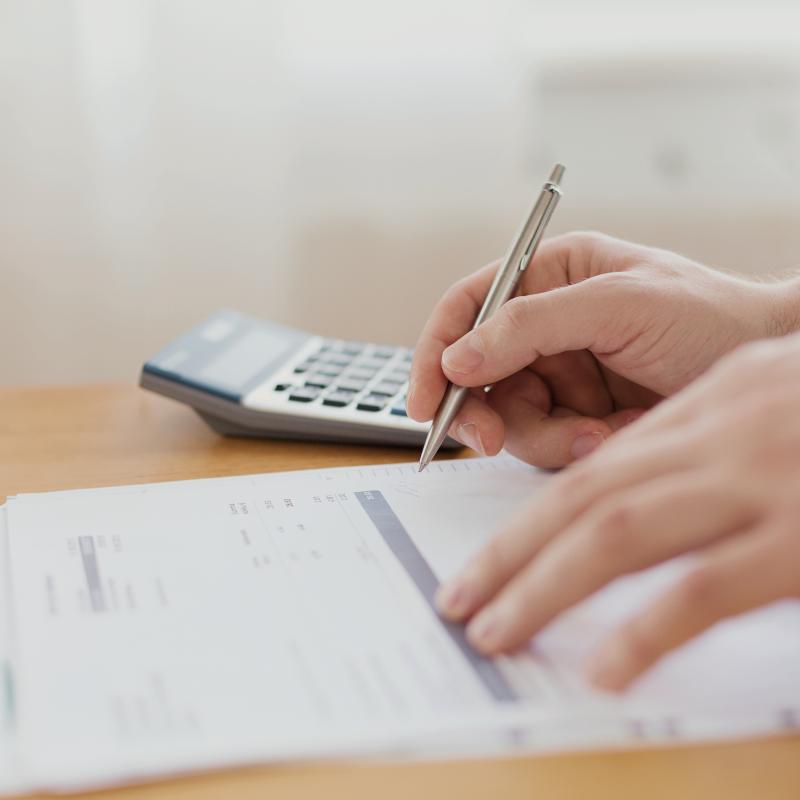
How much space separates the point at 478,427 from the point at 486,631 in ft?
0.83

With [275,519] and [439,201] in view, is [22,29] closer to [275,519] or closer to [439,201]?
[439,201]

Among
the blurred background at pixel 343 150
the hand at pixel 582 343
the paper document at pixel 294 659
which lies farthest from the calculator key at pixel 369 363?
the blurred background at pixel 343 150

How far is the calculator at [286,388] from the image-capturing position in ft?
2.27

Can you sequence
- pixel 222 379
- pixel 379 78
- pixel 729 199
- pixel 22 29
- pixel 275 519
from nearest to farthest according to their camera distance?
1. pixel 275 519
2. pixel 222 379
3. pixel 22 29
4. pixel 379 78
5. pixel 729 199

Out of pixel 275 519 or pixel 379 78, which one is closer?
pixel 275 519

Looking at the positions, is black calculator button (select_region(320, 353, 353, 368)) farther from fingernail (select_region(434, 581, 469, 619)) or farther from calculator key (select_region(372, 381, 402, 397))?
fingernail (select_region(434, 581, 469, 619))

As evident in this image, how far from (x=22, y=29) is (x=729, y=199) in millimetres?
949

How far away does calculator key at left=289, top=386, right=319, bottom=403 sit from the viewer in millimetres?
715

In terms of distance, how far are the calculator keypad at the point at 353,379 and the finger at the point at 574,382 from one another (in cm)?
10

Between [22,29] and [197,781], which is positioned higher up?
[22,29]

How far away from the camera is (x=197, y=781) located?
0.36m

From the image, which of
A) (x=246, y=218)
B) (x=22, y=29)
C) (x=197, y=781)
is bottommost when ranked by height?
(x=246, y=218)

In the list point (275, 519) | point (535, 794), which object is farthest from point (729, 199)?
point (535, 794)

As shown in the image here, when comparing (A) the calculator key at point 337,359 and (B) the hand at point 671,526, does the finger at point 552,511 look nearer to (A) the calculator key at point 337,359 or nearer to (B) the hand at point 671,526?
(B) the hand at point 671,526
